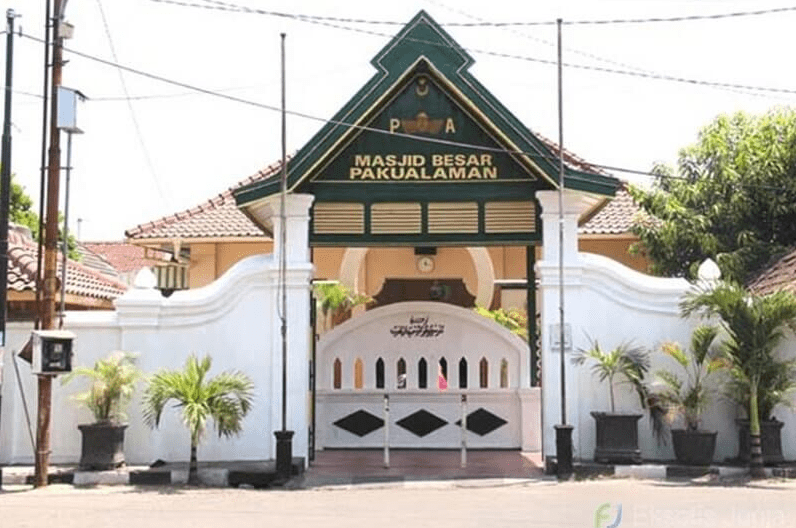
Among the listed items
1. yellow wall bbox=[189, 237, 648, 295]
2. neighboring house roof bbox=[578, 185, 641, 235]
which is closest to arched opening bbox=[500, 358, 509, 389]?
neighboring house roof bbox=[578, 185, 641, 235]

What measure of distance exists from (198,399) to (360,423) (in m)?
3.27

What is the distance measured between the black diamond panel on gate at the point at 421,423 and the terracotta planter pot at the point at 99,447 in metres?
4.17

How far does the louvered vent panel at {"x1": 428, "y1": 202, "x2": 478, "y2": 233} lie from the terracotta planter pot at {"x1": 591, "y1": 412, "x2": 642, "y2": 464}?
9.83 ft

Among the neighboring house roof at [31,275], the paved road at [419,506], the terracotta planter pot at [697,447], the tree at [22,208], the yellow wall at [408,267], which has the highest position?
the tree at [22,208]

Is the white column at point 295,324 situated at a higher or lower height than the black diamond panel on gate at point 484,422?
higher

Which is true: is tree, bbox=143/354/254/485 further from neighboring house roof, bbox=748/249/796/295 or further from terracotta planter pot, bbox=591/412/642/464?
neighboring house roof, bbox=748/249/796/295

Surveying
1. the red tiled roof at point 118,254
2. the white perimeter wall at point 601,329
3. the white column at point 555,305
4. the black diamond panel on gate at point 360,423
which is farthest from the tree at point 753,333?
the red tiled roof at point 118,254

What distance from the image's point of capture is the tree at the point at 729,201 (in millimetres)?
16047

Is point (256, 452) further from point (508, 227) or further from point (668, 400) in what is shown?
point (668, 400)

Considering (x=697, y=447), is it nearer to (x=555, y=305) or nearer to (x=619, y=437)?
(x=619, y=437)

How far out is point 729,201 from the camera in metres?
16.5

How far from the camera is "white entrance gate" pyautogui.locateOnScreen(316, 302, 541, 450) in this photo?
13.7 meters

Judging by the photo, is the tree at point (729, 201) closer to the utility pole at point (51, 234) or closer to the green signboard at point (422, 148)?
the green signboard at point (422, 148)

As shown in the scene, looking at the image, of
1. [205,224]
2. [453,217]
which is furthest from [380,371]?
[205,224]
